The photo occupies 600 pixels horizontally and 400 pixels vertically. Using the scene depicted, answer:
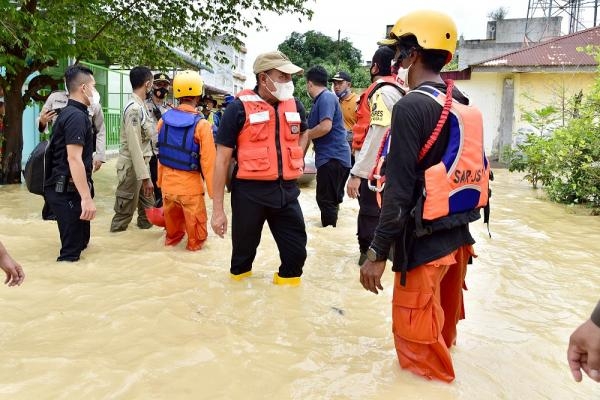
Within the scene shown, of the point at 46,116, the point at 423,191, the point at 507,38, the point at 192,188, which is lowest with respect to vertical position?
the point at 192,188

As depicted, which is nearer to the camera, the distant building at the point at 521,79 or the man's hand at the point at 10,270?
the man's hand at the point at 10,270

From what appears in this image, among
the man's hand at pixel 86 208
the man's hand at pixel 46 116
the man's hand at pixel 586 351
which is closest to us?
the man's hand at pixel 586 351

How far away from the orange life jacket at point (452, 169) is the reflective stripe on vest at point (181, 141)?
3.11 m

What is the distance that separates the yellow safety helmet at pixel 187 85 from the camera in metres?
5.39

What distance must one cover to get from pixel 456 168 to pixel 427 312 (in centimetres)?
73

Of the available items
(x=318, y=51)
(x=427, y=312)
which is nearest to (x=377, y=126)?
(x=427, y=312)

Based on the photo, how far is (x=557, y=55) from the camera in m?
17.9

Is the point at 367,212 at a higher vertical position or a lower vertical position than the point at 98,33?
lower

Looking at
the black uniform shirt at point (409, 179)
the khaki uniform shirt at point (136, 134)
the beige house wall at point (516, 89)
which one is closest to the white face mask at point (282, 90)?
the black uniform shirt at point (409, 179)

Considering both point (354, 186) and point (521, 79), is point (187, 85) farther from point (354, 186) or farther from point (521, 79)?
point (521, 79)

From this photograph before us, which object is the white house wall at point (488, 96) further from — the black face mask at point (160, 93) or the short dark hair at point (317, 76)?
the black face mask at point (160, 93)

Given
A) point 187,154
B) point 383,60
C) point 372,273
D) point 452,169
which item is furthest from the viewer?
point 187,154

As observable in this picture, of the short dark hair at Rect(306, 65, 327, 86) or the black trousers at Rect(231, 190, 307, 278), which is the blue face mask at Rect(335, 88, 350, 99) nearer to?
the short dark hair at Rect(306, 65, 327, 86)

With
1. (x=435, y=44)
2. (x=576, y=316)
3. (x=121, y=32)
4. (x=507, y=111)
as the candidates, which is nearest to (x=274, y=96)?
(x=435, y=44)
